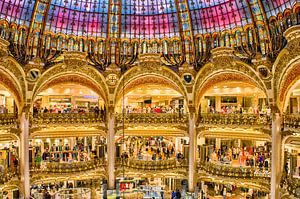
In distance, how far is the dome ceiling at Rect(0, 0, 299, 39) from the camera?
24047 mm

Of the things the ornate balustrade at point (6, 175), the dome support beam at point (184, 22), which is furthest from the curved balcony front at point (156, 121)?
the ornate balustrade at point (6, 175)

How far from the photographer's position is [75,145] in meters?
30.7

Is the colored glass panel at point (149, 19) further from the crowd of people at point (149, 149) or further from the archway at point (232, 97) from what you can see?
the crowd of people at point (149, 149)

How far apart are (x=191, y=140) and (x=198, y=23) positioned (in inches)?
398

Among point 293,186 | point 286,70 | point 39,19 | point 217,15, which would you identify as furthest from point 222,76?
point 39,19

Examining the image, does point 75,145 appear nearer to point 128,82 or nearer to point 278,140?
point 128,82

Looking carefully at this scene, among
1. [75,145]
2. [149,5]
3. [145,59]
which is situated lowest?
[75,145]

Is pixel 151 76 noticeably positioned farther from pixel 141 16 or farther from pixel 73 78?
pixel 73 78

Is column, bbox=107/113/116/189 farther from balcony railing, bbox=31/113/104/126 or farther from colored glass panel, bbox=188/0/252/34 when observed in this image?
colored glass panel, bbox=188/0/252/34

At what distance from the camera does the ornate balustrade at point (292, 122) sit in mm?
20266

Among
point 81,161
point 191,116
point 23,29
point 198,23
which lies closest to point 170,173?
point 191,116

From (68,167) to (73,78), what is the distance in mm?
7844

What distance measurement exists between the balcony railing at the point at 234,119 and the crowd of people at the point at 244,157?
2907mm

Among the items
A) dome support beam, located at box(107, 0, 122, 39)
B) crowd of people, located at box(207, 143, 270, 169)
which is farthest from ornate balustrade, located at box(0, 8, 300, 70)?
crowd of people, located at box(207, 143, 270, 169)
